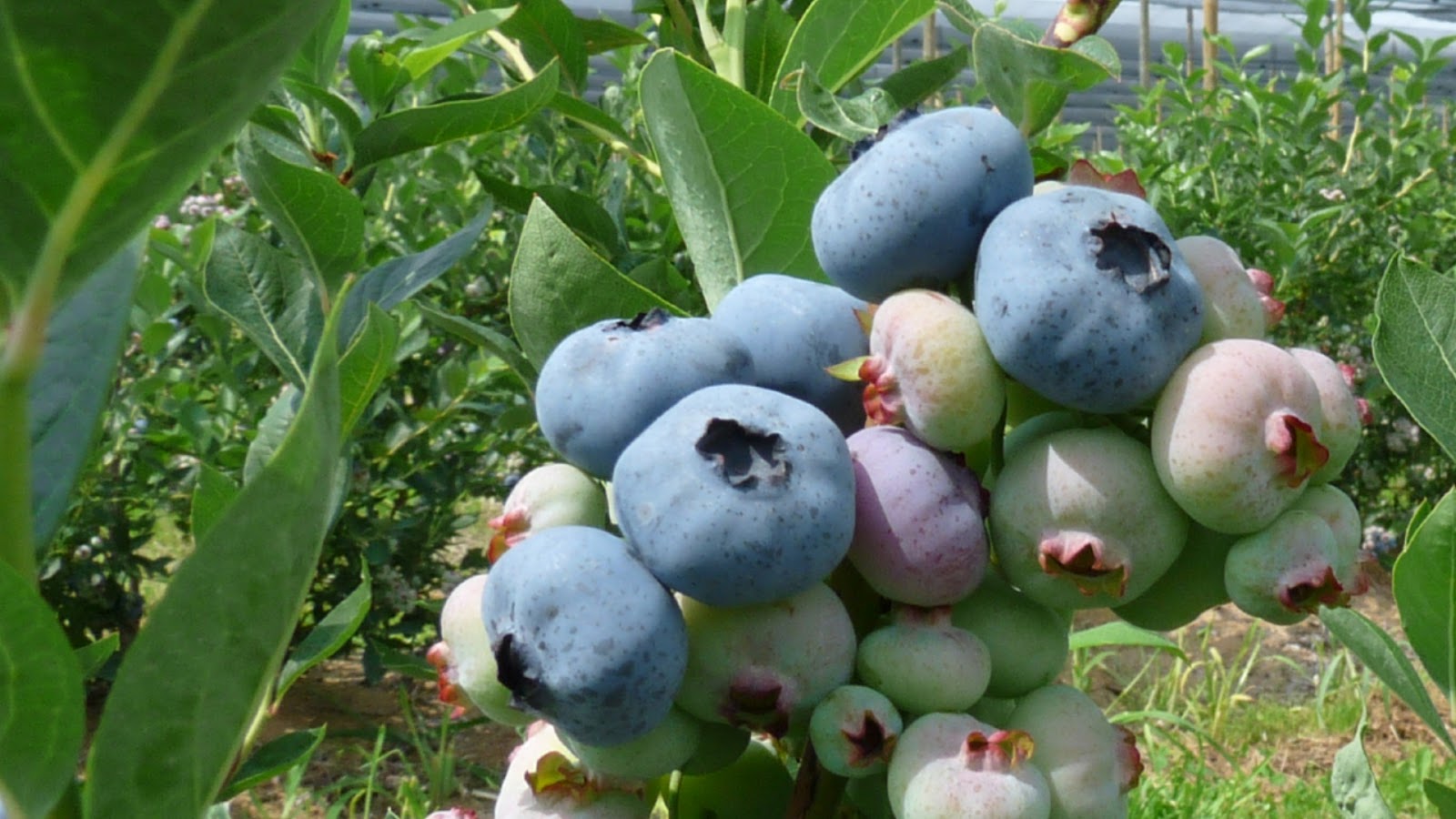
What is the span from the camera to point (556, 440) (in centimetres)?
49

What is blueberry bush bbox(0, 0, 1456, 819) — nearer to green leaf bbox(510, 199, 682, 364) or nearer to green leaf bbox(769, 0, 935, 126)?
green leaf bbox(510, 199, 682, 364)

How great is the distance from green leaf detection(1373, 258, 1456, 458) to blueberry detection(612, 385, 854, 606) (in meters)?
0.22

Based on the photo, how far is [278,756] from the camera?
0.72m

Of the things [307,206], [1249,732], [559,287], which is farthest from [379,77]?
[1249,732]

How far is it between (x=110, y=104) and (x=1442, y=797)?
0.47 meters

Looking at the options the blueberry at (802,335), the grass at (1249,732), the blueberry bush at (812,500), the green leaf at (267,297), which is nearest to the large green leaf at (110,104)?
the blueberry bush at (812,500)

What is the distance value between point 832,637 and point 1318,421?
0.18 meters

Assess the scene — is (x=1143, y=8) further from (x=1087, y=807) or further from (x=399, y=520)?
(x=1087, y=807)

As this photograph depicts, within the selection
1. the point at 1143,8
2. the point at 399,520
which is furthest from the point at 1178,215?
the point at 1143,8

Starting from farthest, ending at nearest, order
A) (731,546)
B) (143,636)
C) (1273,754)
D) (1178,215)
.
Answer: (1178,215) < (1273,754) < (731,546) < (143,636)

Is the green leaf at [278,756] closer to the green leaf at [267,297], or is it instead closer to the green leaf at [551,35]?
the green leaf at [267,297]

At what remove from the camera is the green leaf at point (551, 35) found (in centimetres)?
102

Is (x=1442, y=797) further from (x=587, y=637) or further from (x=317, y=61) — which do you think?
(x=317, y=61)

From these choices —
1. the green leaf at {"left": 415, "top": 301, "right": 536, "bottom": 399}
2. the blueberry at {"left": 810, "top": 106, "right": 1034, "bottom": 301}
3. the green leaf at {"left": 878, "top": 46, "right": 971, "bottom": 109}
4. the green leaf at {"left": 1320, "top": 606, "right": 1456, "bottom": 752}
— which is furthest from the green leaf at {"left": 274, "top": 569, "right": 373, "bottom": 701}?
the green leaf at {"left": 878, "top": 46, "right": 971, "bottom": 109}
